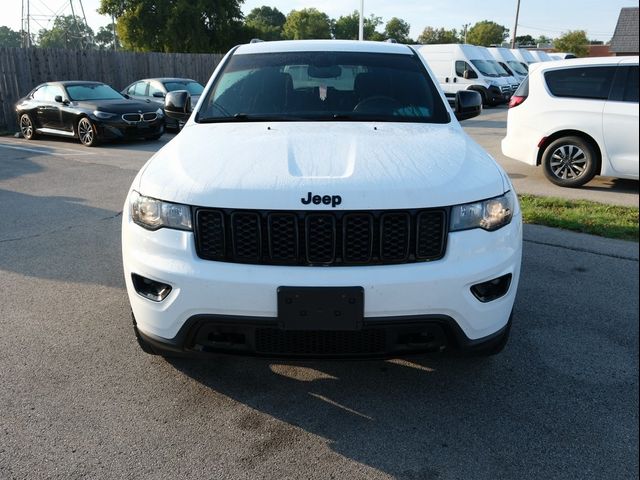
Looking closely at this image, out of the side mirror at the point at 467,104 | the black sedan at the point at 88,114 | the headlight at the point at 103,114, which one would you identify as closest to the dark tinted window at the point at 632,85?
the side mirror at the point at 467,104

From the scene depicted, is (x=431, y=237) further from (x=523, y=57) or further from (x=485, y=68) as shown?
(x=523, y=57)

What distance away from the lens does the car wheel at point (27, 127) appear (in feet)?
46.5

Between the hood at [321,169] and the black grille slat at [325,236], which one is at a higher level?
the hood at [321,169]

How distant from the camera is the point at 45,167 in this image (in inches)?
392

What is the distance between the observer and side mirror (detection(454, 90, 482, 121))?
442cm

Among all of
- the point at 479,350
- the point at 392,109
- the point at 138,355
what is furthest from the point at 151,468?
the point at 392,109

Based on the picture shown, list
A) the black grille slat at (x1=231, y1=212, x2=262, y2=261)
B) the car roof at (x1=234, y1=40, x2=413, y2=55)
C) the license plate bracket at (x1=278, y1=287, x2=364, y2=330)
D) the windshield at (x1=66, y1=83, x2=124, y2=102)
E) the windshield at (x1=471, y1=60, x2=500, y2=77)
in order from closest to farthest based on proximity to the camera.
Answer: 1. the license plate bracket at (x1=278, y1=287, x2=364, y2=330)
2. the black grille slat at (x1=231, y1=212, x2=262, y2=261)
3. the car roof at (x1=234, y1=40, x2=413, y2=55)
4. the windshield at (x1=66, y1=83, x2=124, y2=102)
5. the windshield at (x1=471, y1=60, x2=500, y2=77)

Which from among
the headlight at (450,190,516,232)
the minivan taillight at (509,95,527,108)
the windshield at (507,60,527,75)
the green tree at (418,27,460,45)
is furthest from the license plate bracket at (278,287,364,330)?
the green tree at (418,27,460,45)

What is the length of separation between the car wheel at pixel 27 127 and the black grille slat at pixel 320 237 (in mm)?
14164

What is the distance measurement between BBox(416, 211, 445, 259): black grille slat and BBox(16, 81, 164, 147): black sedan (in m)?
11.4

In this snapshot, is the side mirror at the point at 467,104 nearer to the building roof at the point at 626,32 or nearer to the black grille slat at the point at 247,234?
the black grille slat at the point at 247,234

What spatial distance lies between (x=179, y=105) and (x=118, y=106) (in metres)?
9.04

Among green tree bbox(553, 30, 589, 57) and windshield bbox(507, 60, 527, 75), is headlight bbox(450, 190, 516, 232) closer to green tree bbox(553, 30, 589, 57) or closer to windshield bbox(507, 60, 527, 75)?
green tree bbox(553, 30, 589, 57)

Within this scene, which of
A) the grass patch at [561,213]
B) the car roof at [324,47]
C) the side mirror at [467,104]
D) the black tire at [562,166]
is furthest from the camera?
the grass patch at [561,213]
